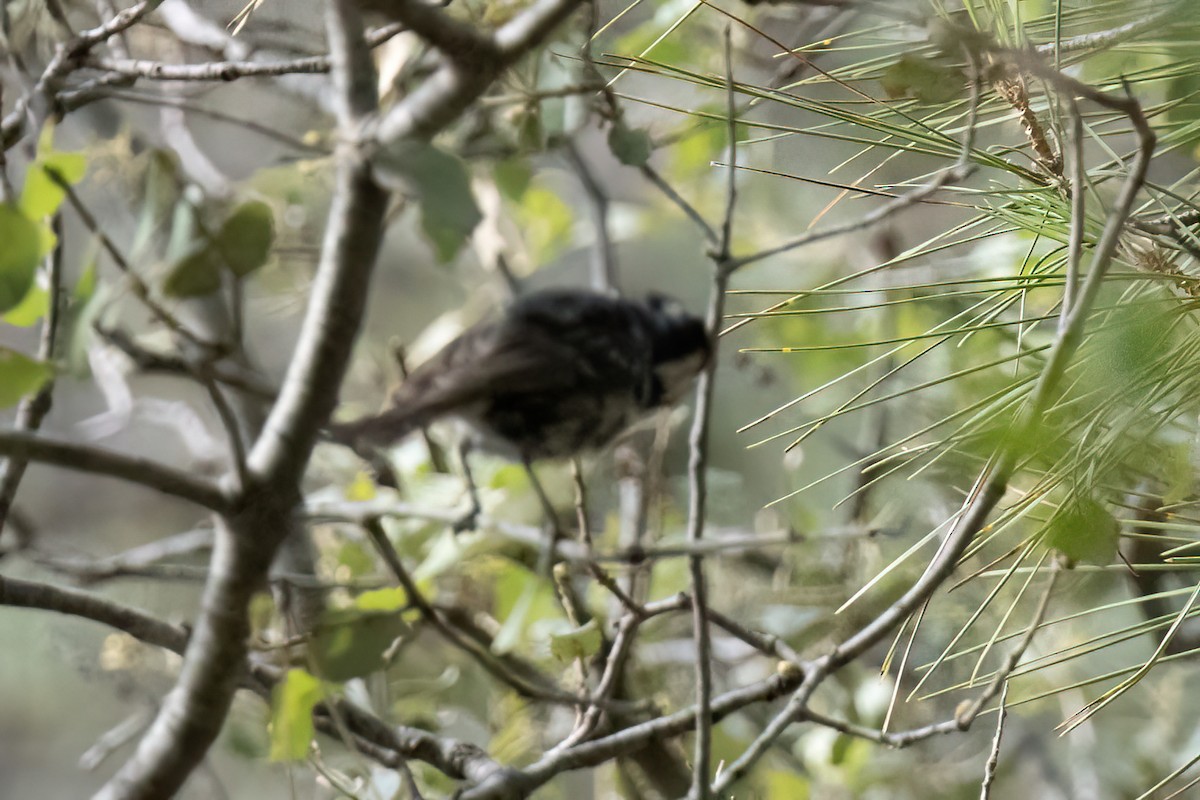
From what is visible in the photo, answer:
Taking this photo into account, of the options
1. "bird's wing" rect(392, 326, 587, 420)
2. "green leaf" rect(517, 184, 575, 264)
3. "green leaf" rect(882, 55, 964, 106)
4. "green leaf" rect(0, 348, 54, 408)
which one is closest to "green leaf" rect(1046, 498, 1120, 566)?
"green leaf" rect(882, 55, 964, 106)

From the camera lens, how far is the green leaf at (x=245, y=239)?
0.51 metres

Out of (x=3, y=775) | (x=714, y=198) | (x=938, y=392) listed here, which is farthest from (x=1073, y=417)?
(x=3, y=775)

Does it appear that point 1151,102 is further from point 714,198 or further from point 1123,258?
point 714,198

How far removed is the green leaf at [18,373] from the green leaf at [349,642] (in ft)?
0.83

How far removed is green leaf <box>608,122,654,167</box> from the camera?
84cm

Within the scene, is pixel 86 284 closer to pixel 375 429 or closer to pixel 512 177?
pixel 375 429

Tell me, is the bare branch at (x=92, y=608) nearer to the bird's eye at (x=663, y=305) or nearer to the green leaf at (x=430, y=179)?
the green leaf at (x=430, y=179)

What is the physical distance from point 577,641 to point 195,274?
384 millimetres

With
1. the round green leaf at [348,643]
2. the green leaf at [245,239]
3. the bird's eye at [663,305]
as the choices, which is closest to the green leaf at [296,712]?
the round green leaf at [348,643]

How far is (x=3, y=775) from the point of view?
200cm

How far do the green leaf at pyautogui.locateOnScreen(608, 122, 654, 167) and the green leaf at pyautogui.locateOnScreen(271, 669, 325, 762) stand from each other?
467 millimetres

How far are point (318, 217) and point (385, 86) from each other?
0.49 metres

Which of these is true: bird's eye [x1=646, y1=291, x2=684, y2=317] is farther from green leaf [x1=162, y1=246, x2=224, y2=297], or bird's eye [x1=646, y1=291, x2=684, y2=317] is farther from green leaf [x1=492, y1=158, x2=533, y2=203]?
green leaf [x1=162, y1=246, x2=224, y2=297]

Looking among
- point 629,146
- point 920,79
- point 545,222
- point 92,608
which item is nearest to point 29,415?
point 92,608
